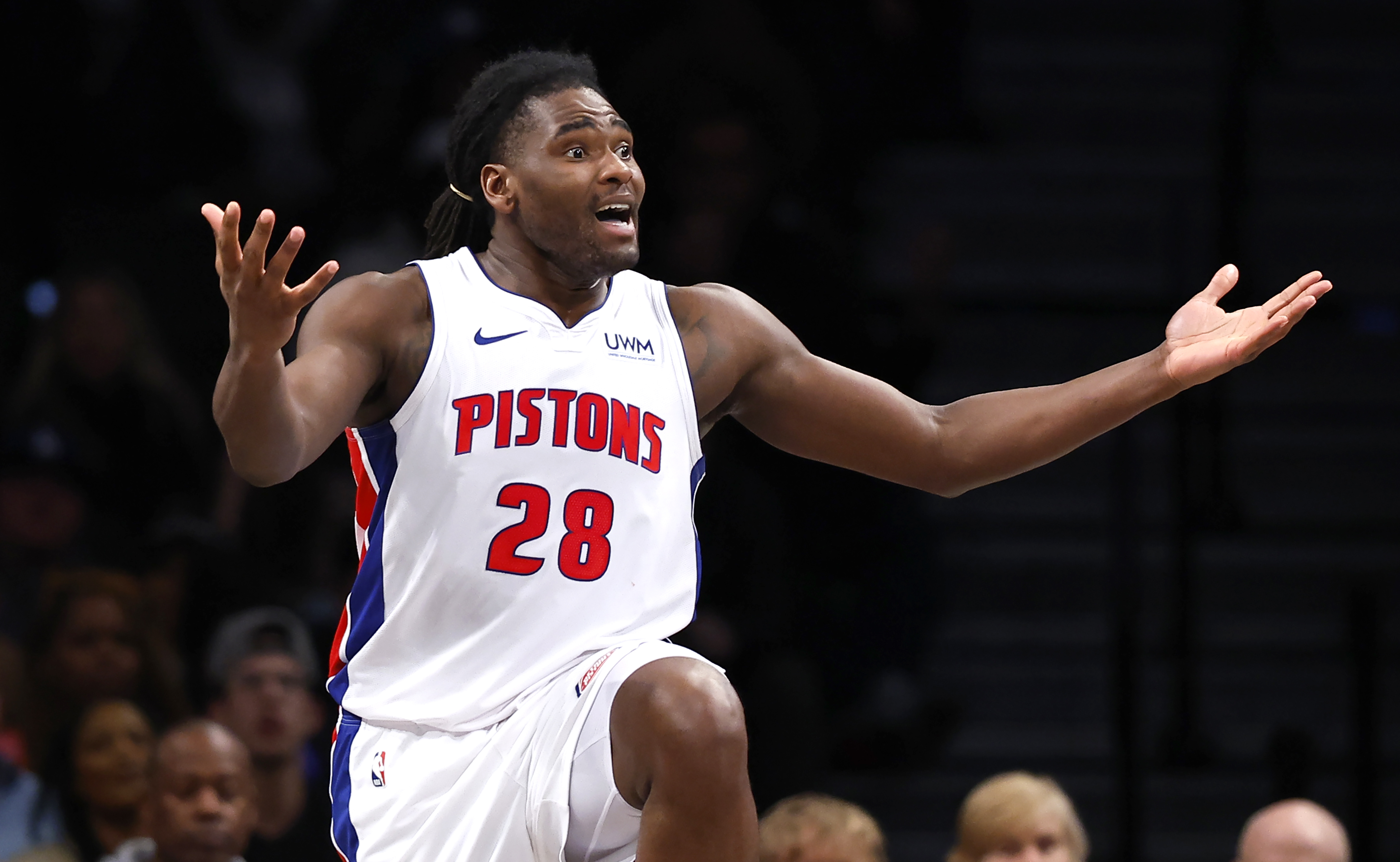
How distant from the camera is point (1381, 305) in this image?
21.1 feet

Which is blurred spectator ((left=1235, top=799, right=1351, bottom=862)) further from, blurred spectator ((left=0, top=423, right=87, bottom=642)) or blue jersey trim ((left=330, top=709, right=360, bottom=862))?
blurred spectator ((left=0, top=423, right=87, bottom=642))

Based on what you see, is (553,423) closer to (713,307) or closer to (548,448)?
(548,448)

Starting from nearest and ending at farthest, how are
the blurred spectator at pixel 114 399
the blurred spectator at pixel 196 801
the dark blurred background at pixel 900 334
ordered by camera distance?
the blurred spectator at pixel 196 801 < the dark blurred background at pixel 900 334 < the blurred spectator at pixel 114 399

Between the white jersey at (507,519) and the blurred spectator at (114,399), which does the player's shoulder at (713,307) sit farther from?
the blurred spectator at (114,399)

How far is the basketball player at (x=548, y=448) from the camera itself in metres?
2.87

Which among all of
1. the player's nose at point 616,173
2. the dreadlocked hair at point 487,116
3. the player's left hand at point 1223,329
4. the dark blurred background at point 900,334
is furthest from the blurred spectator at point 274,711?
the player's left hand at point 1223,329

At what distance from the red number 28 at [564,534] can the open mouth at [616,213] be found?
547 mm

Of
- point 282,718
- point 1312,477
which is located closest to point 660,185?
point 282,718

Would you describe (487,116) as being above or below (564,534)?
above

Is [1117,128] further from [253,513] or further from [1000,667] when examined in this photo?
[253,513]

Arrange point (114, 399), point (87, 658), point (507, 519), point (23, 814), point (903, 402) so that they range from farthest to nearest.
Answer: point (114, 399), point (87, 658), point (23, 814), point (903, 402), point (507, 519)

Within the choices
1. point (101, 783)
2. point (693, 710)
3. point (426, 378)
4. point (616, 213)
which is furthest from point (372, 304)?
point (101, 783)

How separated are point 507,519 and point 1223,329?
1418 mm

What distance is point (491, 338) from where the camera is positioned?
3.34m
